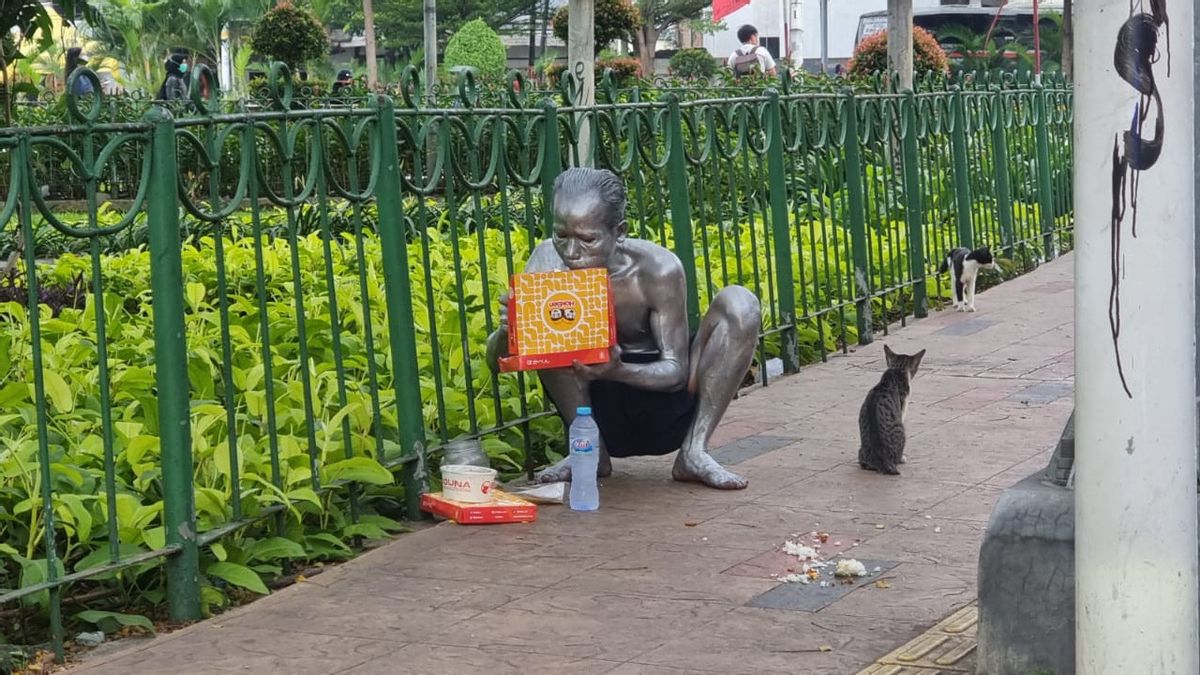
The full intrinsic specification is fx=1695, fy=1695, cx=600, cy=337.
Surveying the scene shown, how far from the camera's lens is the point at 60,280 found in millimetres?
9273

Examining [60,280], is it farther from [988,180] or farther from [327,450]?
[988,180]

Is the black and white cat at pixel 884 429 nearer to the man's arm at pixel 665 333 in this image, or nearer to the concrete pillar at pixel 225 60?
the man's arm at pixel 665 333

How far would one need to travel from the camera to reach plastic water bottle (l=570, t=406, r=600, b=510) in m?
5.88

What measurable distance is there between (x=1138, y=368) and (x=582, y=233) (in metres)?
2.62

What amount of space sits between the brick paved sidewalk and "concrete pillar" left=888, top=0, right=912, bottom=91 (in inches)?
299

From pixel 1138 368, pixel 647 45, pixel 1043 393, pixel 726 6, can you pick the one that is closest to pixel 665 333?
pixel 1138 368

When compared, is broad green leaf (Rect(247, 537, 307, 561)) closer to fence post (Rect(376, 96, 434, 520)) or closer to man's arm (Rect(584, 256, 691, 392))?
fence post (Rect(376, 96, 434, 520))

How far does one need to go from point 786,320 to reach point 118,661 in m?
4.97

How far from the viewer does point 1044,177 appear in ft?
42.9

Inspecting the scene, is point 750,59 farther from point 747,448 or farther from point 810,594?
point 810,594

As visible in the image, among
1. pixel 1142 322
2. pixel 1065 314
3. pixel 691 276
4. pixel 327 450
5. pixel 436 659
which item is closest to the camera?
pixel 1142 322

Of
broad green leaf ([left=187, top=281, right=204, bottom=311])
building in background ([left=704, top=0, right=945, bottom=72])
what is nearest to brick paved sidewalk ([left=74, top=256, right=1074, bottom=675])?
broad green leaf ([left=187, top=281, right=204, bottom=311])

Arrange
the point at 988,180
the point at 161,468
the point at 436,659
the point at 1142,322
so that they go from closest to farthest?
the point at 1142,322 < the point at 436,659 < the point at 161,468 < the point at 988,180

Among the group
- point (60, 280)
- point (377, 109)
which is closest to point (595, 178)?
point (377, 109)
